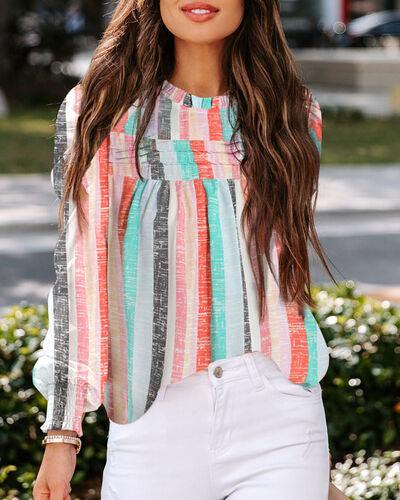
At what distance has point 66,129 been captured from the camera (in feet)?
7.41

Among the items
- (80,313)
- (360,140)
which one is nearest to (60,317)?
(80,313)

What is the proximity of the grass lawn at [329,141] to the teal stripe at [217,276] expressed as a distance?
11.4 metres

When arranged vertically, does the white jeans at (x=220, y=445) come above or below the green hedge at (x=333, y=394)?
above

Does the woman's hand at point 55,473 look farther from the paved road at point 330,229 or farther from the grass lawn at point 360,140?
the grass lawn at point 360,140

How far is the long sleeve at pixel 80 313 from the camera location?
2.16 metres

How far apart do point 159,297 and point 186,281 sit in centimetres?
6

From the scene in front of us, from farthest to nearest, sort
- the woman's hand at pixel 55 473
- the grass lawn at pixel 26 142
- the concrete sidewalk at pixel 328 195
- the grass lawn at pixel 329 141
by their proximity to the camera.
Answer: the grass lawn at pixel 329 141
the grass lawn at pixel 26 142
the concrete sidewalk at pixel 328 195
the woman's hand at pixel 55 473

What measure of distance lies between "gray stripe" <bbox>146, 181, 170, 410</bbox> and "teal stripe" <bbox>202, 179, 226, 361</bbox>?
0.27 ft

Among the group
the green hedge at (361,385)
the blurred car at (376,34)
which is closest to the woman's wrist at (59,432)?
the green hedge at (361,385)

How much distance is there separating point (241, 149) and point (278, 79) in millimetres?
169

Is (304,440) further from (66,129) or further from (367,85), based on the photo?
(367,85)

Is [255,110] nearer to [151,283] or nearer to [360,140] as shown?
[151,283]

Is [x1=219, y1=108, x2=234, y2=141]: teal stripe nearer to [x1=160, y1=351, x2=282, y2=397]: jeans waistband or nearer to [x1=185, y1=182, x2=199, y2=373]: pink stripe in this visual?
[x1=185, y1=182, x2=199, y2=373]: pink stripe

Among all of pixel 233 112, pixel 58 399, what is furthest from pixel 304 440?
pixel 233 112
